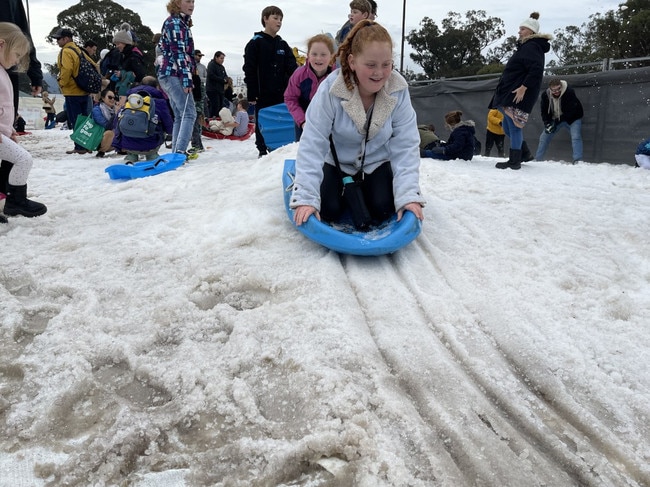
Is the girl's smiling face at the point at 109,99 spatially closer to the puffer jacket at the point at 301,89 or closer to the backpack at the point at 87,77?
the backpack at the point at 87,77

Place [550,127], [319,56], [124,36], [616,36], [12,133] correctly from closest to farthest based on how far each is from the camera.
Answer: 1. [12,133]
2. [319,56]
3. [550,127]
4. [124,36]
5. [616,36]

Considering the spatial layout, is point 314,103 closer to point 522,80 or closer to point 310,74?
point 310,74

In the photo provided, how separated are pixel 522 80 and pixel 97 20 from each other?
144 ft

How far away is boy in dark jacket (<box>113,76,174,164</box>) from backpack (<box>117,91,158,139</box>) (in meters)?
0.07

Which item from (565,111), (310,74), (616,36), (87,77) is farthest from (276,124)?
(616,36)

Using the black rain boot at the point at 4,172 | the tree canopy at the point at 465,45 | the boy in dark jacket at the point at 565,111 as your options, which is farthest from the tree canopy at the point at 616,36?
the black rain boot at the point at 4,172

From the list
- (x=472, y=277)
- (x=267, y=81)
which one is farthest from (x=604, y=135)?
(x=472, y=277)

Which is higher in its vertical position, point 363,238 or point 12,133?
point 12,133

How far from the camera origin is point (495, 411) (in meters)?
1.60

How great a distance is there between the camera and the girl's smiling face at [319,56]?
4535 millimetres

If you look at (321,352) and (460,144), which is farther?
(460,144)

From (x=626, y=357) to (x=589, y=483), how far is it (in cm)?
74

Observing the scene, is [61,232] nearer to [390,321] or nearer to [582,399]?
[390,321]

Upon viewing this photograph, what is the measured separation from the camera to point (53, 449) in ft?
4.60
